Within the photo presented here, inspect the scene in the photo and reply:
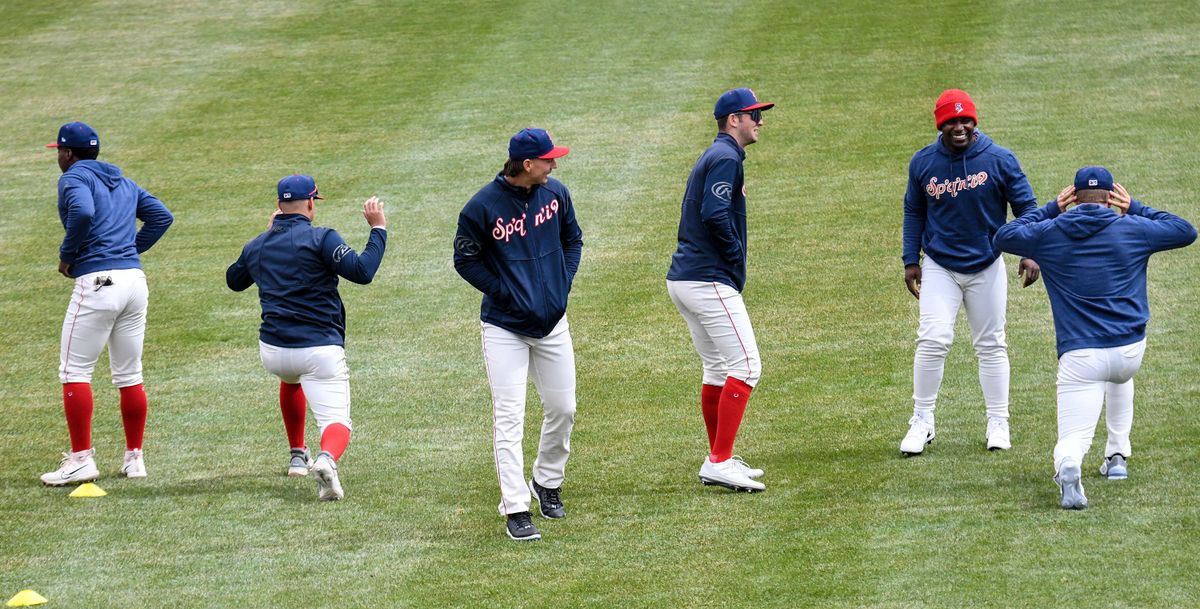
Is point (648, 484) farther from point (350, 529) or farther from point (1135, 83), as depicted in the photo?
point (1135, 83)

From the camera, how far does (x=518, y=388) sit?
23.2 ft

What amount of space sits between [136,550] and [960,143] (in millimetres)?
4881

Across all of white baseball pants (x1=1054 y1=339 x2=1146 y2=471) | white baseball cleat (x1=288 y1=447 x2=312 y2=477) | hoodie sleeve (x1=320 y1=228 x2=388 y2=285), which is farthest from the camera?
white baseball cleat (x1=288 y1=447 x2=312 y2=477)

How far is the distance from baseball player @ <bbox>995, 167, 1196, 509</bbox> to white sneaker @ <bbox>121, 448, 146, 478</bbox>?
5119 millimetres

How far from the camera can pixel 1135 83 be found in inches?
672

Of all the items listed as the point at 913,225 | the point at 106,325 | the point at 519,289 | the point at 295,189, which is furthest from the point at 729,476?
the point at 106,325

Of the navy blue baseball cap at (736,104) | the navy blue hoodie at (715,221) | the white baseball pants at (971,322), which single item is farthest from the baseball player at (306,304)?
the white baseball pants at (971,322)

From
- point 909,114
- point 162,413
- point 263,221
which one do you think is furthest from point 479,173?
point 162,413

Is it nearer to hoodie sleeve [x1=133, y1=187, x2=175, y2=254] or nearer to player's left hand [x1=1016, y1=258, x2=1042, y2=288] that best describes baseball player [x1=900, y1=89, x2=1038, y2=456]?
player's left hand [x1=1016, y1=258, x2=1042, y2=288]

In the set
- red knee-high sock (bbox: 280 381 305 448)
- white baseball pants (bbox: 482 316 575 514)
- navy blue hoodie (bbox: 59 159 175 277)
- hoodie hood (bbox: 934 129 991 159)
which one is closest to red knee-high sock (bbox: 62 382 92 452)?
navy blue hoodie (bbox: 59 159 175 277)

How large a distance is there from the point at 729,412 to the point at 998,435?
1.72 metres

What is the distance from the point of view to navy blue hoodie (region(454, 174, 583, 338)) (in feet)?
22.7

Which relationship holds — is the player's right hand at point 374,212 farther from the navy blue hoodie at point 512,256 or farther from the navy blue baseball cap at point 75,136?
the navy blue baseball cap at point 75,136

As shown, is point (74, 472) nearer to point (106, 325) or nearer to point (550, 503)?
point (106, 325)
